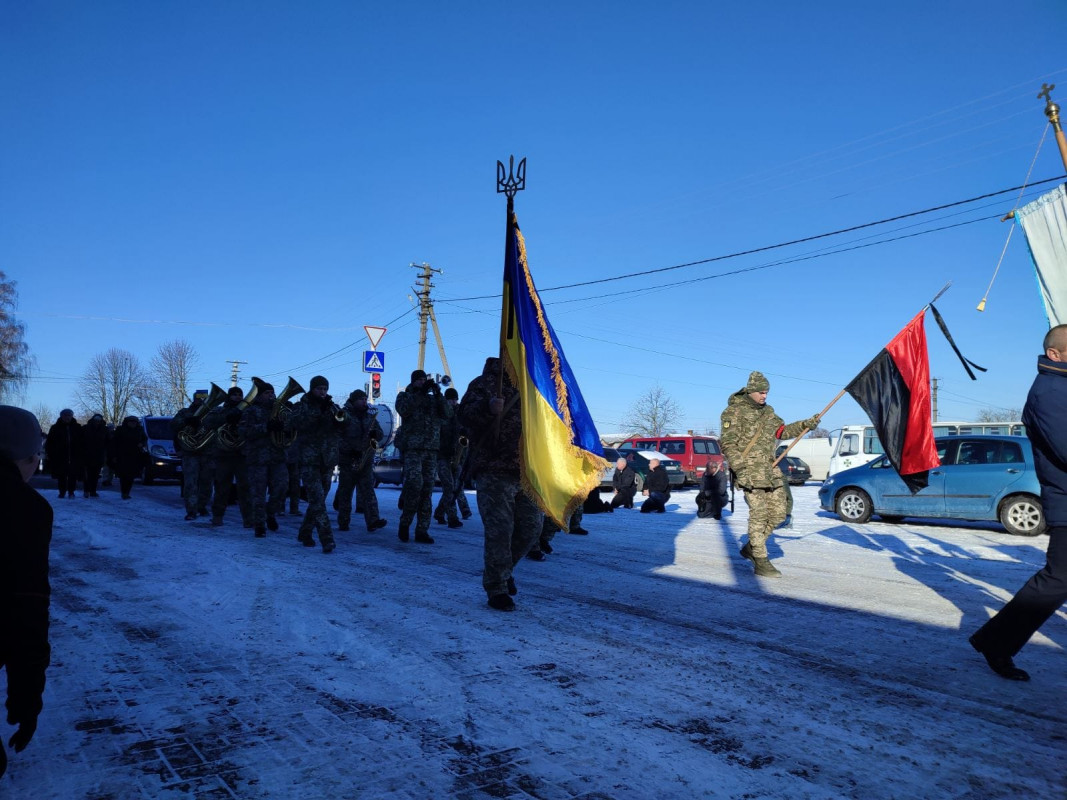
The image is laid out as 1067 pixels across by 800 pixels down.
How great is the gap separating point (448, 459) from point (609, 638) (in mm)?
7288

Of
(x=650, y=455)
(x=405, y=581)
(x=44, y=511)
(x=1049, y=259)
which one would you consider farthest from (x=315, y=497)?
(x=650, y=455)

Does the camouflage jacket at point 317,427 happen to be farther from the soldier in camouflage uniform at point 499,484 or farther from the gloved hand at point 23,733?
the gloved hand at point 23,733

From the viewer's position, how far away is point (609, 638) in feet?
15.5

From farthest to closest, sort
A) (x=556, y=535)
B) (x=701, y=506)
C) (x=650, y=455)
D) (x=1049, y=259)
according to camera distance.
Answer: (x=650, y=455) < (x=701, y=506) < (x=556, y=535) < (x=1049, y=259)

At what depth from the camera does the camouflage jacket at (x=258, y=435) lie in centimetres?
1052

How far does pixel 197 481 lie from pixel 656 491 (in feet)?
30.4

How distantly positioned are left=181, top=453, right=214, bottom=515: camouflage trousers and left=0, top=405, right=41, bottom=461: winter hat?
31.8 ft

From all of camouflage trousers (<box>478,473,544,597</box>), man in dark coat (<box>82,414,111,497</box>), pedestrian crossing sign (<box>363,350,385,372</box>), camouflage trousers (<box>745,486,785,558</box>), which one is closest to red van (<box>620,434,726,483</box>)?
pedestrian crossing sign (<box>363,350,385,372</box>)

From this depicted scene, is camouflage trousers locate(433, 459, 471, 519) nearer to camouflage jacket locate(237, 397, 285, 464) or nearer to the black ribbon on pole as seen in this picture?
camouflage jacket locate(237, 397, 285, 464)

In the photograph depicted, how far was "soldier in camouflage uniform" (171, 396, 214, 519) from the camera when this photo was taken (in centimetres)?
1174

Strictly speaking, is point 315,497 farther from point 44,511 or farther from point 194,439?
point 44,511

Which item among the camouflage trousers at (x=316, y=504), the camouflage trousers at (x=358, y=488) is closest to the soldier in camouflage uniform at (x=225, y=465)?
the camouflage trousers at (x=358, y=488)

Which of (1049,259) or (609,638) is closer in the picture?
(609,638)

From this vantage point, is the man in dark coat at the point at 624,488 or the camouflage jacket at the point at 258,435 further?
the man in dark coat at the point at 624,488
